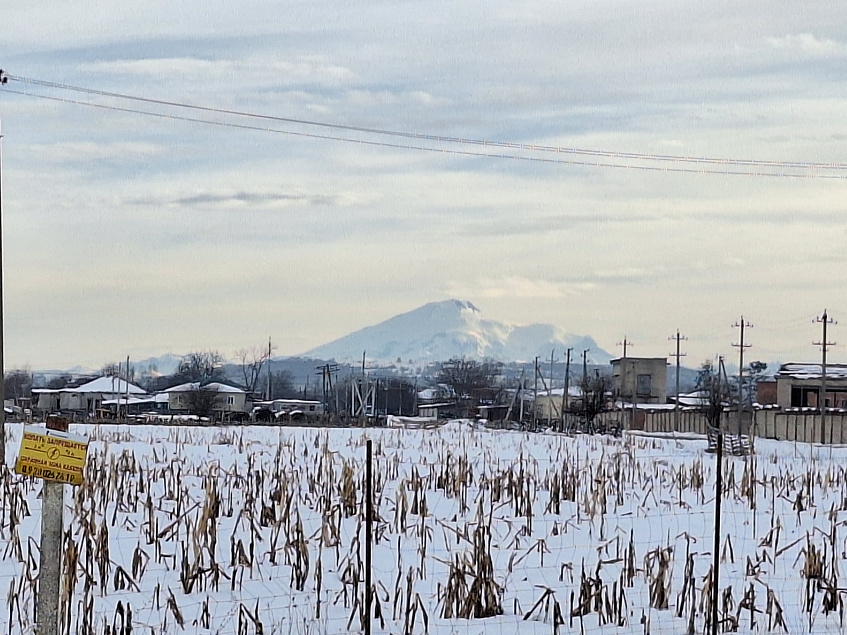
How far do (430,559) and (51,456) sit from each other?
4899mm

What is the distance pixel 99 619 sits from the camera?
23.8ft

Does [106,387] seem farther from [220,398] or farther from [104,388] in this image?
[220,398]

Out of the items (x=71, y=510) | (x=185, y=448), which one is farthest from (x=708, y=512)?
(x=185, y=448)

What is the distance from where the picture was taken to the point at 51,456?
5027mm

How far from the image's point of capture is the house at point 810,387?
72812 mm

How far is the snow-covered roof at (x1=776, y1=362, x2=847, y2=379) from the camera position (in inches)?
2884

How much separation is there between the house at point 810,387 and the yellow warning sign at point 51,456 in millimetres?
71771

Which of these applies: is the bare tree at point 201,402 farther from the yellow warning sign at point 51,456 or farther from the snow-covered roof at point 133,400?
the yellow warning sign at point 51,456

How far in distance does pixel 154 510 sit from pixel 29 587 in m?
3.51

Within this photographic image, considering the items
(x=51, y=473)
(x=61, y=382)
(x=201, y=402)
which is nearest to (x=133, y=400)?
(x=201, y=402)

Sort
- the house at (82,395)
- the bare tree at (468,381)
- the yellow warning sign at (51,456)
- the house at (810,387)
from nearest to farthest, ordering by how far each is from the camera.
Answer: the yellow warning sign at (51,456)
the house at (810,387)
the house at (82,395)
the bare tree at (468,381)

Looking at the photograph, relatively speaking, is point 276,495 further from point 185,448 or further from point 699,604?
point 185,448

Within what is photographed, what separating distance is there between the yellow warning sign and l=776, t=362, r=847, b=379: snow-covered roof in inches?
2840

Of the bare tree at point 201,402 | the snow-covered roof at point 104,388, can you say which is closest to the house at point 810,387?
the bare tree at point 201,402
